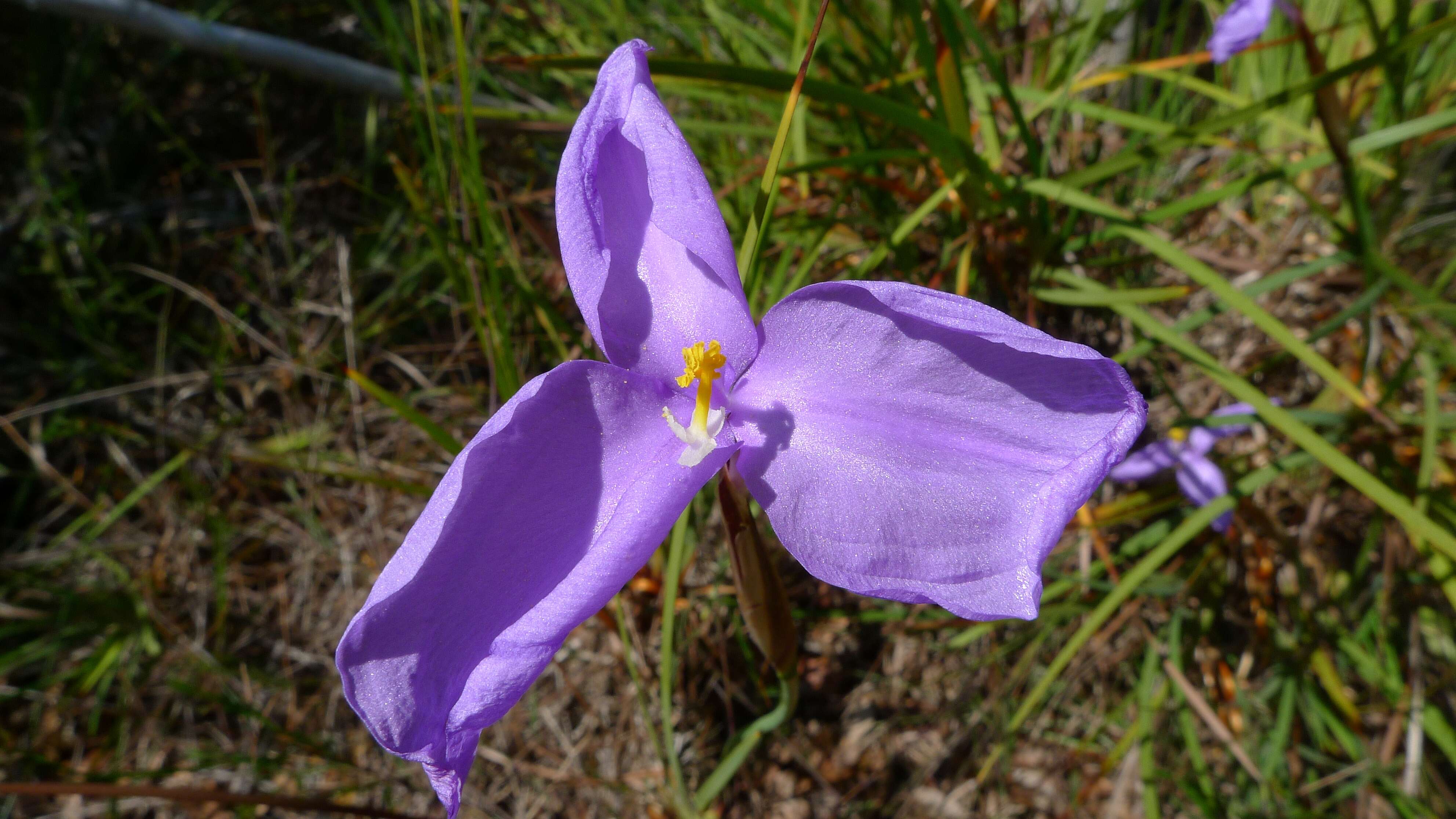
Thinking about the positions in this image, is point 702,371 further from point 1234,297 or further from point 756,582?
point 1234,297

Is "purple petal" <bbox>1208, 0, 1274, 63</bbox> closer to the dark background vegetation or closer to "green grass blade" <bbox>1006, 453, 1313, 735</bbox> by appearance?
the dark background vegetation

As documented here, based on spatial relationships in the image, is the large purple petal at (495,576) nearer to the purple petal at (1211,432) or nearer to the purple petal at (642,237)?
the purple petal at (642,237)

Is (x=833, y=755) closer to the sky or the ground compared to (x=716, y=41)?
closer to the ground

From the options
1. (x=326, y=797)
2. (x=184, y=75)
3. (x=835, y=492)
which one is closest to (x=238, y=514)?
(x=326, y=797)

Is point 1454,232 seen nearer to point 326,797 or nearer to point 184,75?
point 326,797

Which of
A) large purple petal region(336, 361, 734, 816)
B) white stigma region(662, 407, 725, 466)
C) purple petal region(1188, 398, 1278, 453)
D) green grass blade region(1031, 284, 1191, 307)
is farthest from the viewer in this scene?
purple petal region(1188, 398, 1278, 453)

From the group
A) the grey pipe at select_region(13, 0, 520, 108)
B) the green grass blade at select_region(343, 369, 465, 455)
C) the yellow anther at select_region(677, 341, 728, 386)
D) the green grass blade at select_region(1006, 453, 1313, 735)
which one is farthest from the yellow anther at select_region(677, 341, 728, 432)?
the grey pipe at select_region(13, 0, 520, 108)

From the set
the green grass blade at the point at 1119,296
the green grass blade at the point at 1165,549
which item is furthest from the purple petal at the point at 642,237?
the green grass blade at the point at 1165,549
